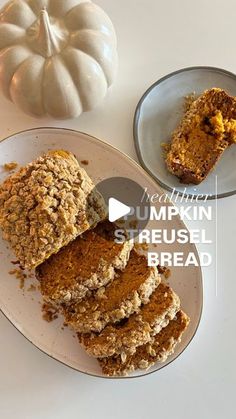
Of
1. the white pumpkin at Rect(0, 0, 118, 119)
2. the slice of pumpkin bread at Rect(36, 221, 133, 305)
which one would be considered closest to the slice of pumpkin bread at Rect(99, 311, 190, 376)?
the slice of pumpkin bread at Rect(36, 221, 133, 305)

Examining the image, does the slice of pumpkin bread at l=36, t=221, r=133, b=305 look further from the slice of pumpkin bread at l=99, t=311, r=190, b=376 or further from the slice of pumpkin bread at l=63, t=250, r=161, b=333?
the slice of pumpkin bread at l=99, t=311, r=190, b=376

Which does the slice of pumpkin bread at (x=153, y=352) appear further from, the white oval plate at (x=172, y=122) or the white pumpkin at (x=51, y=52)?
the white pumpkin at (x=51, y=52)

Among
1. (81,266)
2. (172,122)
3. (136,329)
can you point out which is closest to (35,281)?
(81,266)

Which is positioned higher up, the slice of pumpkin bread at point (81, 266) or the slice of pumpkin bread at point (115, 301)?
the slice of pumpkin bread at point (81, 266)

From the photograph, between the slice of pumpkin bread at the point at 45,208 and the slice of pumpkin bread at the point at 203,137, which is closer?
the slice of pumpkin bread at the point at 45,208

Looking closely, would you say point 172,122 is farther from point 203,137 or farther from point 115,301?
point 115,301

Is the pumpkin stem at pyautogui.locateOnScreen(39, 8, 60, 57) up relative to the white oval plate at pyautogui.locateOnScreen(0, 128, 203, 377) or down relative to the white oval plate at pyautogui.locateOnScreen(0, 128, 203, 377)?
up

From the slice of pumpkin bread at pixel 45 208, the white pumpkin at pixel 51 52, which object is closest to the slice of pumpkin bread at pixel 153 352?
the slice of pumpkin bread at pixel 45 208

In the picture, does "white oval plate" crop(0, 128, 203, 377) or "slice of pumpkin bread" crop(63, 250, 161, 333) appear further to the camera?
"white oval plate" crop(0, 128, 203, 377)
